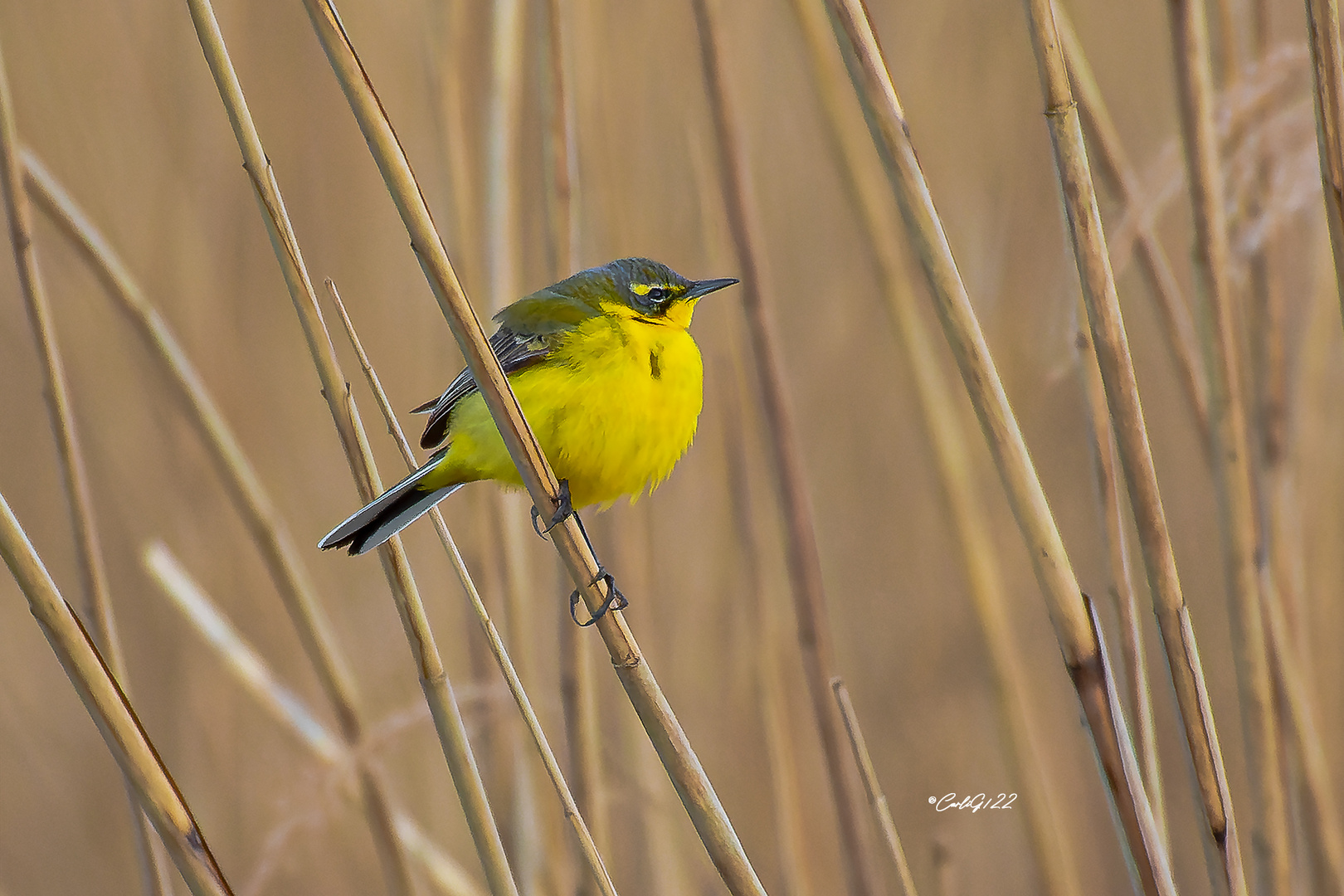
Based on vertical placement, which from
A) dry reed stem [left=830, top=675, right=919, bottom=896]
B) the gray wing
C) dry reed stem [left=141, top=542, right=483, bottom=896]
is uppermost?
the gray wing

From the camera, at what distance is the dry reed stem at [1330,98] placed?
2.80ft

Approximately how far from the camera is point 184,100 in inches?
79.6

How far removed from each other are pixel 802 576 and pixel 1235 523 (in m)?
0.52

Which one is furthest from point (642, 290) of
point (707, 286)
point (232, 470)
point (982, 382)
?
point (982, 382)

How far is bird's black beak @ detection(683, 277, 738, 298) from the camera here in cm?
150

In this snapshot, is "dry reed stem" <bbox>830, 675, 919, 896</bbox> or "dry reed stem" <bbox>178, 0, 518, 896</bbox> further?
"dry reed stem" <bbox>830, 675, 919, 896</bbox>

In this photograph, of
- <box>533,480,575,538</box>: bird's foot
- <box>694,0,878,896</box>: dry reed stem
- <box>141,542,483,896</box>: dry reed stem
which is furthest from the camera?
<box>141,542,483,896</box>: dry reed stem

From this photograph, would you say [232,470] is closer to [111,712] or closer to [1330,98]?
[111,712]

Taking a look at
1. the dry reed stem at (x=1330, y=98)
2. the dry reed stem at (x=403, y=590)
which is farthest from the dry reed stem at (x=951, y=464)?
the dry reed stem at (x=403, y=590)

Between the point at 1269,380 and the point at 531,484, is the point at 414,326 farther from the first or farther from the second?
the point at 1269,380

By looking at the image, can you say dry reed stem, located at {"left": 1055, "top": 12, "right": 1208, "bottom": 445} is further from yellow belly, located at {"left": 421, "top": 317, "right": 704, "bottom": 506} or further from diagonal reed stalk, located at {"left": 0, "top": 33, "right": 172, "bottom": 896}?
diagonal reed stalk, located at {"left": 0, "top": 33, "right": 172, "bottom": 896}

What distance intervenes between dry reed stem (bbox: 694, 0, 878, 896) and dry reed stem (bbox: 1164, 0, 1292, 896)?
0.45 metres

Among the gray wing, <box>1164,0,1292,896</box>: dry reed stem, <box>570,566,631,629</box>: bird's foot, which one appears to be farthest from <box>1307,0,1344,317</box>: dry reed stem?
the gray wing

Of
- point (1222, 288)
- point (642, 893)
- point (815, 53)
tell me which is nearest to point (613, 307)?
point (815, 53)
